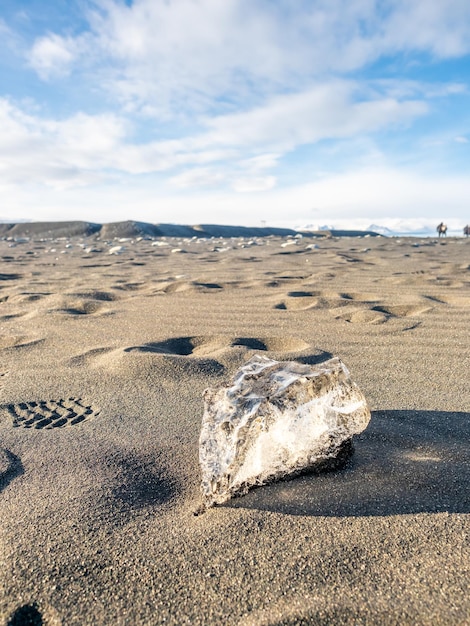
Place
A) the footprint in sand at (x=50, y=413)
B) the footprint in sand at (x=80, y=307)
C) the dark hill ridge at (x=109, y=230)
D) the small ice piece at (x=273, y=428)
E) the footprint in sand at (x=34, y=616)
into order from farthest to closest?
the dark hill ridge at (x=109, y=230), the footprint in sand at (x=80, y=307), the footprint in sand at (x=50, y=413), the small ice piece at (x=273, y=428), the footprint in sand at (x=34, y=616)

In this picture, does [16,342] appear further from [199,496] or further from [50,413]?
[199,496]

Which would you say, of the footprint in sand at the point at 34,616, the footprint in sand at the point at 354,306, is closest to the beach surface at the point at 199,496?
the footprint in sand at the point at 34,616

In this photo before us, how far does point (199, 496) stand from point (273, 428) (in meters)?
0.30

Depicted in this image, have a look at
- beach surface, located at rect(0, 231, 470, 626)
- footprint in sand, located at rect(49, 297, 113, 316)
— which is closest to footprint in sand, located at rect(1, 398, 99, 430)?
beach surface, located at rect(0, 231, 470, 626)

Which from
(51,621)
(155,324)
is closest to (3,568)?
(51,621)

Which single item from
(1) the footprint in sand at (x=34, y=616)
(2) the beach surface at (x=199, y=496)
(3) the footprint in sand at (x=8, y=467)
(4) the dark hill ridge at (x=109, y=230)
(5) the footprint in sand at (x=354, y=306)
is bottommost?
(3) the footprint in sand at (x=8, y=467)

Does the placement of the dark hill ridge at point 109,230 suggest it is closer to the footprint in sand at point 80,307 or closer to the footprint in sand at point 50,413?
the footprint in sand at point 80,307

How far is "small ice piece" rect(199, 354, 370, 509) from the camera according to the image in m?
1.28

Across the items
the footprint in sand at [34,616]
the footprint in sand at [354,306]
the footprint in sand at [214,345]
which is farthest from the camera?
the footprint in sand at [354,306]

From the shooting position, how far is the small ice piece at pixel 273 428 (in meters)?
1.28

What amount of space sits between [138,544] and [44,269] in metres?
6.71

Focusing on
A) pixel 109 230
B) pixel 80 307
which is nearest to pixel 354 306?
pixel 80 307

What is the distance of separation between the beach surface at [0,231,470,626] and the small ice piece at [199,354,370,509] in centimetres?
6

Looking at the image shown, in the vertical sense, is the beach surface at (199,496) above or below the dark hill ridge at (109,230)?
below
